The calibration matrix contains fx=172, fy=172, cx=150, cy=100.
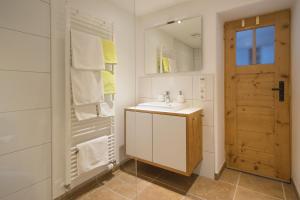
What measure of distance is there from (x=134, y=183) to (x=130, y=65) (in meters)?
1.47

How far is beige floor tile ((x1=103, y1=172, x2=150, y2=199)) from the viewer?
173 centimetres

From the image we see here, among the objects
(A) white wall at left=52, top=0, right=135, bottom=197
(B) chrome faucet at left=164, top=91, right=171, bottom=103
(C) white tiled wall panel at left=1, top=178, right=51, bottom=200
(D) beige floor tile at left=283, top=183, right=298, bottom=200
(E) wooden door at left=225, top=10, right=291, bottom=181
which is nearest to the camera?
(C) white tiled wall panel at left=1, top=178, right=51, bottom=200

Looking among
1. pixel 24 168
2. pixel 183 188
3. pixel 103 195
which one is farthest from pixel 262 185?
pixel 24 168

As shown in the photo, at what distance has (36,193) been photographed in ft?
4.49

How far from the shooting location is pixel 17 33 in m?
1.20

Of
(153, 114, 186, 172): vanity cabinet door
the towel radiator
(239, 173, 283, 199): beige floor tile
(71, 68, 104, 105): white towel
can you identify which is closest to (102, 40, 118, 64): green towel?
the towel radiator

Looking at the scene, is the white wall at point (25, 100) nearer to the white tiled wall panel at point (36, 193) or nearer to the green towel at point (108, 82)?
the white tiled wall panel at point (36, 193)

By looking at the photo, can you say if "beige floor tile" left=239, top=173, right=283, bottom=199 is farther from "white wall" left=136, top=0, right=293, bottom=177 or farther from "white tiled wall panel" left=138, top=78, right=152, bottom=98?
"white tiled wall panel" left=138, top=78, right=152, bottom=98

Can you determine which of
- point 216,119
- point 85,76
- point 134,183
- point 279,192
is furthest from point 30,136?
point 279,192

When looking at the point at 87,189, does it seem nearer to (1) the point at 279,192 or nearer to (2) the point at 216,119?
(2) the point at 216,119

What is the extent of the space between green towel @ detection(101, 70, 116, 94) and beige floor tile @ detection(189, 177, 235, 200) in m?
1.34

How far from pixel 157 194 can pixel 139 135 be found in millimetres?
630

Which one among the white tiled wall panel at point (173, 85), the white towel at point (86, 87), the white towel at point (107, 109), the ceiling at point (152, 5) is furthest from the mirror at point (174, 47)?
the white towel at point (86, 87)

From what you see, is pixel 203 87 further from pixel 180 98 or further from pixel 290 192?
pixel 290 192
